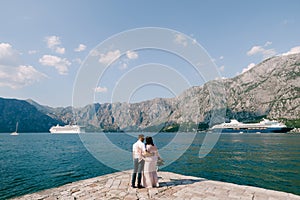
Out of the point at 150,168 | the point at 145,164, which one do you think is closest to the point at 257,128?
the point at 150,168

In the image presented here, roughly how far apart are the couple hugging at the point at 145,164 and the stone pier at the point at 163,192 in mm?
360

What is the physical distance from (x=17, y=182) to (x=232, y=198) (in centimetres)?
1767

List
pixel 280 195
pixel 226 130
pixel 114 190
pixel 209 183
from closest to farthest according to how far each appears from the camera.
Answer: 1. pixel 280 195
2. pixel 114 190
3. pixel 209 183
4. pixel 226 130

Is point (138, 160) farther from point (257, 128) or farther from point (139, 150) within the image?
point (257, 128)

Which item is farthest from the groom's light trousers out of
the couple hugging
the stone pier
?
the stone pier

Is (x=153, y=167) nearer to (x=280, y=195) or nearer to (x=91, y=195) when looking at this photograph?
(x=91, y=195)

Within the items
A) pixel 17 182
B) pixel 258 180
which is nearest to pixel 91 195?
pixel 17 182

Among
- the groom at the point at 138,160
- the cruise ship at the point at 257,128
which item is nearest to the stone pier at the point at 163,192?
the groom at the point at 138,160

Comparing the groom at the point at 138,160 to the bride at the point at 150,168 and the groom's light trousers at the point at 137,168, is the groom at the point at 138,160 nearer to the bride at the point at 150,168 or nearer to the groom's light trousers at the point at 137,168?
the groom's light trousers at the point at 137,168

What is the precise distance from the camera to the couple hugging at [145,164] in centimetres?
947

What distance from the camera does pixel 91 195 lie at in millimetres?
8602

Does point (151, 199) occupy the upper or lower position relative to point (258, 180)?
upper

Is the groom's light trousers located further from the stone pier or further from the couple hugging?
the stone pier

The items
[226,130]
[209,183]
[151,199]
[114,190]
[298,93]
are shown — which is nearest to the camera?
[151,199]
